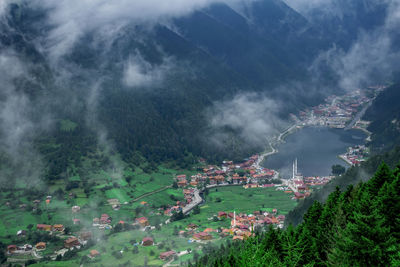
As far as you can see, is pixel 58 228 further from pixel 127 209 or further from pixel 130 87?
pixel 130 87

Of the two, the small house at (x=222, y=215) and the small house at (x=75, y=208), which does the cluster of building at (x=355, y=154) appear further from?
the small house at (x=75, y=208)

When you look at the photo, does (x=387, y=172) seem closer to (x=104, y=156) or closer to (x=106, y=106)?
(x=104, y=156)

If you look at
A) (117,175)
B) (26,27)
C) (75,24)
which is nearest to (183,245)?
(117,175)

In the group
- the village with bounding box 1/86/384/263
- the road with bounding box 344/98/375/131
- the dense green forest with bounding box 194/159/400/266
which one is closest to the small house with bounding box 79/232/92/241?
the village with bounding box 1/86/384/263

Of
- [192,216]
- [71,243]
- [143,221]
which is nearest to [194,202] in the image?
[192,216]

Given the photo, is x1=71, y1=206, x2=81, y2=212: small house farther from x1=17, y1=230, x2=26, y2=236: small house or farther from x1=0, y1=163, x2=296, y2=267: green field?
x1=17, y1=230, x2=26, y2=236: small house

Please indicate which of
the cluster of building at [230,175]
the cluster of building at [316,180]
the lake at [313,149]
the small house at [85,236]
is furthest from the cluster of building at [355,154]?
the small house at [85,236]
